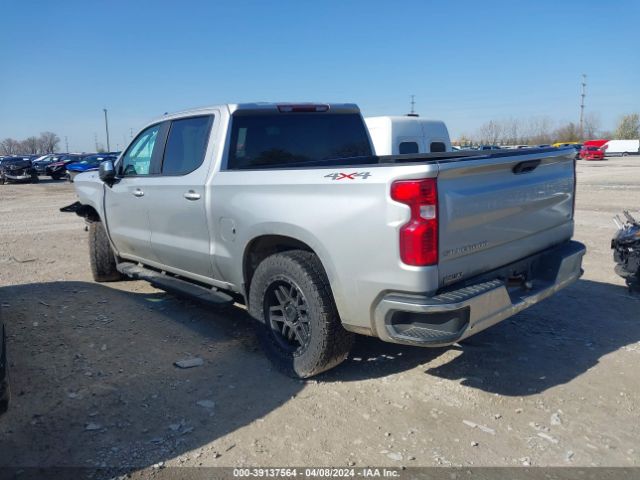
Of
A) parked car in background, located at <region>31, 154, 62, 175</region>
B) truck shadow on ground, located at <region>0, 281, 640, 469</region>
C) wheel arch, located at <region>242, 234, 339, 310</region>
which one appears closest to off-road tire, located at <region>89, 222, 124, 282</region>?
truck shadow on ground, located at <region>0, 281, 640, 469</region>

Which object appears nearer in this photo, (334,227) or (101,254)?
(334,227)

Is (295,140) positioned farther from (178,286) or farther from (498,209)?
(498,209)

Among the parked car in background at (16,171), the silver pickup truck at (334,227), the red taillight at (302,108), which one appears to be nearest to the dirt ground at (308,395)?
the silver pickup truck at (334,227)

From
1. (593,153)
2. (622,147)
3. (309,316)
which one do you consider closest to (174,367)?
(309,316)

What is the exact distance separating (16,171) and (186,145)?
95.3 feet

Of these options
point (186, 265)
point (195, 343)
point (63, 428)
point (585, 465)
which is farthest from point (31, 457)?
point (585, 465)

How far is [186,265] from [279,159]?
4.34 ft

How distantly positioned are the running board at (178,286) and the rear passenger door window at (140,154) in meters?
1.04

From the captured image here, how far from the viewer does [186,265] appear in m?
4.92

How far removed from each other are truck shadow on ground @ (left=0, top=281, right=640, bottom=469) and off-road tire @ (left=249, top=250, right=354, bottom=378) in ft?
0.61

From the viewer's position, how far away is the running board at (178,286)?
4500 mm

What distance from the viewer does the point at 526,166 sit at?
12.1ft

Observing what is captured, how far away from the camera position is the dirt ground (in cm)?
305

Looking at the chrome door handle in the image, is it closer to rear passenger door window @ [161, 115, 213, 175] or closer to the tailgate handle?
rear passenger door window @ [161, 115, 213, 175]
